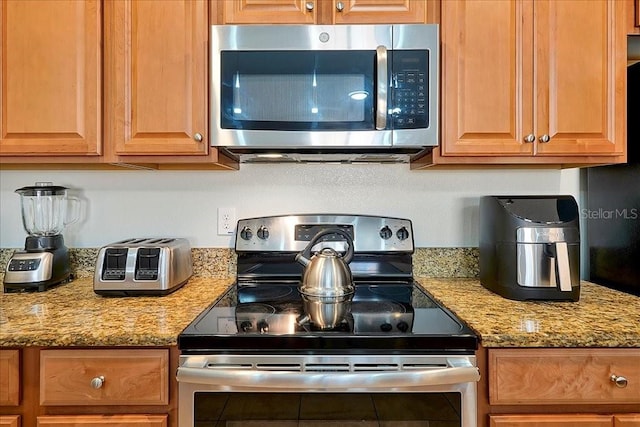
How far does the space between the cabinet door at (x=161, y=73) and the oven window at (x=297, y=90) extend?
0.12 metres

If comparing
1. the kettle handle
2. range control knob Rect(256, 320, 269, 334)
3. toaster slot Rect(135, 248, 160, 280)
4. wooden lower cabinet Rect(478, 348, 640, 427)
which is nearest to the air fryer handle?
wooden lower cabinet Rect(478, 348, 640, 427)

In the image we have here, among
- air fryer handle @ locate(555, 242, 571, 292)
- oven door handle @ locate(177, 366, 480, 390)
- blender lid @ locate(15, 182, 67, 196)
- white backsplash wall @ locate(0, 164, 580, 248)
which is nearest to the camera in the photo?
oven door handle @ locate(177, 366, 480, 390)

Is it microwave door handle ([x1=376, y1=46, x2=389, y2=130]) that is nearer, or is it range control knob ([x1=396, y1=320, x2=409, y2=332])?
range control knob ([x1=396, y1=320, x2=409, y2=332])

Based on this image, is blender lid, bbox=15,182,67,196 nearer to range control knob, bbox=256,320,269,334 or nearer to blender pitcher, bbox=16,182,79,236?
blender pitcher, bbox=16,182,79,236

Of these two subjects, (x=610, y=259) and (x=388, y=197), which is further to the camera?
(x=388, y=197)

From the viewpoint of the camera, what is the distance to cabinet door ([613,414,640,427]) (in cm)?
107

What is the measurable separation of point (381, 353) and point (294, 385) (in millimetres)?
230

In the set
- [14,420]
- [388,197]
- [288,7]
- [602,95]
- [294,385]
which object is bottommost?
[14,420]

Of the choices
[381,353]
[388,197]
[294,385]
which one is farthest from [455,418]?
[388,197]

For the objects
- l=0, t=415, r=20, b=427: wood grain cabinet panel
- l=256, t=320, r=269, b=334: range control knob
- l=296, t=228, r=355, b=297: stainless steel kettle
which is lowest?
l=0, t=415, r=20, b=427: wood grain cabinet panel

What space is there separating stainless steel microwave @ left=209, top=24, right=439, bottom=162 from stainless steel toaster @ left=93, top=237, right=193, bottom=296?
0.46 meters

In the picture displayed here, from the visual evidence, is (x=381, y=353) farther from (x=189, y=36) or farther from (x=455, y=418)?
(x=189, y=36)

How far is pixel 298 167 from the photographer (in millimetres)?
1758

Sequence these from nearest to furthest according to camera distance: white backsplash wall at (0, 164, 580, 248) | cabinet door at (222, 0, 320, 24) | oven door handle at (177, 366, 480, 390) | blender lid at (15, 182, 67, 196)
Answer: oven door handle at (177, 366, 480, 390)
cabinet door at (222, 0, 320, 24)
blender lid at (15, 182, 67, 196)
white backsplash wall at (0, 164, 580, 248)
